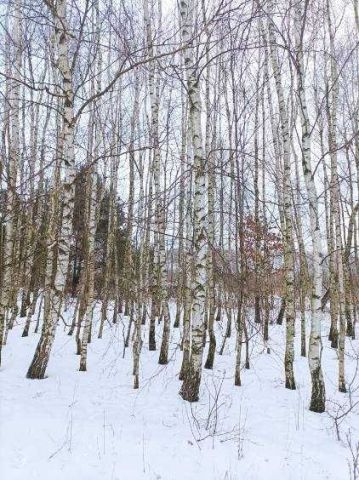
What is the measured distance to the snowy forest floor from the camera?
159 inches

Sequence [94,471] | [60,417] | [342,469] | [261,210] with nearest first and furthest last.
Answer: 1. [94,471]
2. [342,469]
3. [60,417]
4. [261,210]

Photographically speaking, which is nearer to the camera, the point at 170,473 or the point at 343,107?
the point at 170,473

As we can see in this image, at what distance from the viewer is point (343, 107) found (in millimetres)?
15133

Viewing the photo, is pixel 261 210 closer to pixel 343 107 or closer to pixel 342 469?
pixel 343 107

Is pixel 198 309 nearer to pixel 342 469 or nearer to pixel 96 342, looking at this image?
pixel 342 469

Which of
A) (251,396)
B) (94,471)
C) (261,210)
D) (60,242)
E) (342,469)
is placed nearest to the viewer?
(94,471)

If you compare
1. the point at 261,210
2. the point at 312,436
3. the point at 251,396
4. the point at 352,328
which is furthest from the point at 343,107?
the point at 312,436

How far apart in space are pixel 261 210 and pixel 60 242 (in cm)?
1304

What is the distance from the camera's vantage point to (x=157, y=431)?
5.01 metres

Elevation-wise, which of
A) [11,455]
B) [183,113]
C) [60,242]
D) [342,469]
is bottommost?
[342,469]

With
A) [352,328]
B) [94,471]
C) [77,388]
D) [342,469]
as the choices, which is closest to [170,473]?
[94,471]

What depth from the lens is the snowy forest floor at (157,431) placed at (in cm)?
403

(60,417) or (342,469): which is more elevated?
(60,417)

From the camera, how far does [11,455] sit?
3943mm
